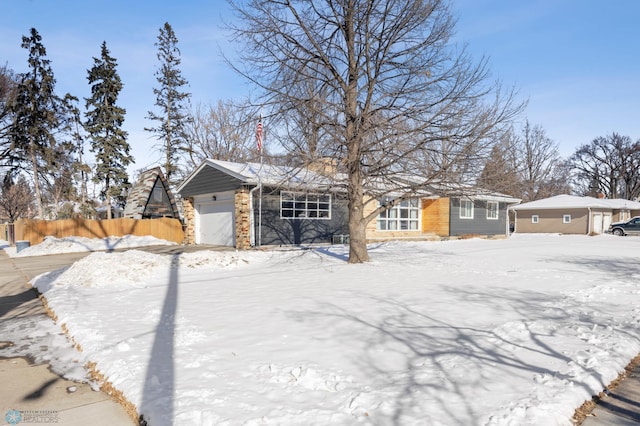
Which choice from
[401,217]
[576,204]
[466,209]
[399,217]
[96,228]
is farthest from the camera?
[576,204]

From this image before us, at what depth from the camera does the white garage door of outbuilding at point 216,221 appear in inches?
651

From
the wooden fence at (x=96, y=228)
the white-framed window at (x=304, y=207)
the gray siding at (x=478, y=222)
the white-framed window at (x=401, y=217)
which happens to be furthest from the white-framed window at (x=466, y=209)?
the wooden fence at (x=96, y=228)

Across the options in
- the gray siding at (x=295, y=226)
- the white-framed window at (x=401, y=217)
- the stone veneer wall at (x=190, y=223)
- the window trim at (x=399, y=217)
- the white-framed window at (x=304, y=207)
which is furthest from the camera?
the white-framed window at (x=401, y=217)

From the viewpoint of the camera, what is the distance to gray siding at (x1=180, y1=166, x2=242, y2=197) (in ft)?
51.8

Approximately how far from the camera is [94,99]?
30172 millimetres

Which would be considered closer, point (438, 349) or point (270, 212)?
point (438, 349)

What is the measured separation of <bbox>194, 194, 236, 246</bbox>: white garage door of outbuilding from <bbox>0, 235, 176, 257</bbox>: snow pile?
3.13 metres

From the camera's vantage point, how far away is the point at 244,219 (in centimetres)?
1512

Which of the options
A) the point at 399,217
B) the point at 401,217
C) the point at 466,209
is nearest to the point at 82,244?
the point at 399,217

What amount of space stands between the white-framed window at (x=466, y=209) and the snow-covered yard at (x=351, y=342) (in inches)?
583

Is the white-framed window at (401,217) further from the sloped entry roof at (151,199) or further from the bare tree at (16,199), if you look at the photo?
the bare tree at (16,199)

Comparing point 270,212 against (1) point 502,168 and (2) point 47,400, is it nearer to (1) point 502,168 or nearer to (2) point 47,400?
(1) point 502,168

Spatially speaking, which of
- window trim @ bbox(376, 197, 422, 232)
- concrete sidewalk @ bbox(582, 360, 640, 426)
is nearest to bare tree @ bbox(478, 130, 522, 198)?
concrete sidewalk @ bbox(582, 360, 640, 426)

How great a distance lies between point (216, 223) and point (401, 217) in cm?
1016
